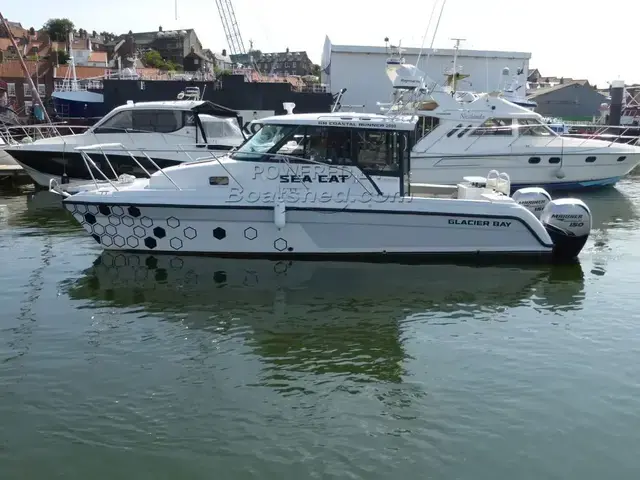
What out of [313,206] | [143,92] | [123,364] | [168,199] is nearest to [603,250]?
[313,206]

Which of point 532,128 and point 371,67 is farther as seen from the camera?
point 371,67

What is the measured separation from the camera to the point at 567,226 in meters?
10.5

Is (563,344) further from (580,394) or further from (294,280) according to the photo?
(294,280)

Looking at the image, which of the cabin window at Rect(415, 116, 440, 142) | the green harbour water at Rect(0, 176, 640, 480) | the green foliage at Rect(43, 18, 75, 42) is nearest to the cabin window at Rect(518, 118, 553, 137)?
the cabin window at Rect(415, 116, 440, 142)

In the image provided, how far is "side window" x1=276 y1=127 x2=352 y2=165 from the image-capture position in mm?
10023

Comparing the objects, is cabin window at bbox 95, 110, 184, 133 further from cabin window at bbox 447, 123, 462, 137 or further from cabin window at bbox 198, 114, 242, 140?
cabin window at bbox 447, 123, 462, 137

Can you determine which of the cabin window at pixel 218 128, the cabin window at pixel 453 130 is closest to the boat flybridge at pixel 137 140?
the cabin window at pixel 218 128

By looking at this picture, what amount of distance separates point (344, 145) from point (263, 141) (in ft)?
4.41

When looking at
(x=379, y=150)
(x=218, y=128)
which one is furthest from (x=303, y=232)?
(x=218, y=128)

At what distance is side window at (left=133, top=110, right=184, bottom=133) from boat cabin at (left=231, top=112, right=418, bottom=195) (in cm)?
743

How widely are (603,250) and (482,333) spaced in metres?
5.47

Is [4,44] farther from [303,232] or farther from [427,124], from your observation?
[303,232]

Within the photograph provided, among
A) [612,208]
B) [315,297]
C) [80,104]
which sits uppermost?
[80,104]

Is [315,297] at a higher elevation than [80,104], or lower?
lower
